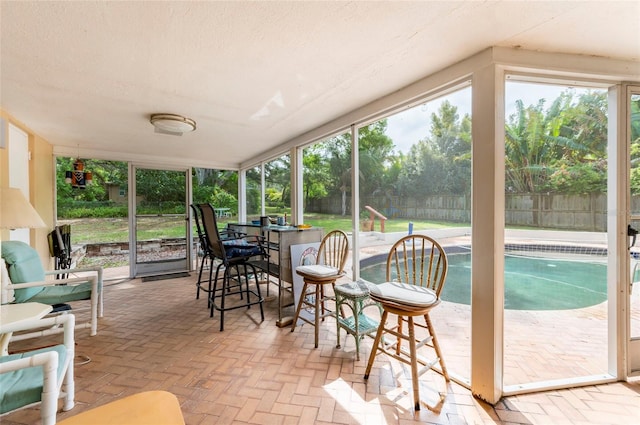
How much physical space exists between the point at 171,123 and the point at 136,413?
292cm

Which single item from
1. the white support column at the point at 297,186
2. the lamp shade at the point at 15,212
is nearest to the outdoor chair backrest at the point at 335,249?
the white support column at the point at 297,186

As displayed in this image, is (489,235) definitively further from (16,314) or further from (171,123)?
(171,123)

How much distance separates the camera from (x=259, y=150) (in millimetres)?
4809

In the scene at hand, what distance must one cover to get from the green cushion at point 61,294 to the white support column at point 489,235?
355 cm

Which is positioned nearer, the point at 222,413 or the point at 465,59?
the point at 222,413

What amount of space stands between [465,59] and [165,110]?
2891mm

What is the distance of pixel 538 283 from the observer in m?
4.64

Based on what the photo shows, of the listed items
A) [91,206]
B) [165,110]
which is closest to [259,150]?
[165,110]

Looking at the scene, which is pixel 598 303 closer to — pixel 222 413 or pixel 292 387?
pixel 292 387

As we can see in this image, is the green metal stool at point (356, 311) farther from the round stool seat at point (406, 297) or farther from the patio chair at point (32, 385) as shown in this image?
the patio chair at point (32, 385)

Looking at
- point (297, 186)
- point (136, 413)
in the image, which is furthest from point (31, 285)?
point (297, 186)

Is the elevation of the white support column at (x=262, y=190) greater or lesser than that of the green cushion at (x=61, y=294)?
greater

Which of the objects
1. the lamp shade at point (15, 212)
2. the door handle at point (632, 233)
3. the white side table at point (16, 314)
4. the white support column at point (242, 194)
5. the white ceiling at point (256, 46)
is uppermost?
the white ceiling at point (256, 46)

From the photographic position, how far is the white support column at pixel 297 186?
13.0 ft
